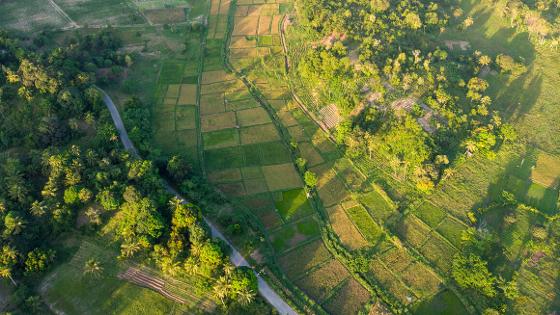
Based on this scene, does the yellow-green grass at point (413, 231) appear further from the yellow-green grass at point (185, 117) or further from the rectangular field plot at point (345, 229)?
the yellow-green grass at point (185, 117)

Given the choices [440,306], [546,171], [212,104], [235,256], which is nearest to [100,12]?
[212,104]

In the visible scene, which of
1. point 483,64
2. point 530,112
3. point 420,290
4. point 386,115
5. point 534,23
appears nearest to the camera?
point 420,290

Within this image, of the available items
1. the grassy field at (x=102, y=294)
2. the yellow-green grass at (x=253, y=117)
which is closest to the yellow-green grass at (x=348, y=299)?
the grassy field at (x=102, y=294)

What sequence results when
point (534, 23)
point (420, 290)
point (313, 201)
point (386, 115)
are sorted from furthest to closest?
1. point (534, 23)
2. point (386, 115)
3. point (313, 201)
4. point (420, 290)

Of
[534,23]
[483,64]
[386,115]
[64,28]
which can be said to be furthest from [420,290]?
[64,28]

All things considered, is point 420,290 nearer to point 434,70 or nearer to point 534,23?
point 434,70

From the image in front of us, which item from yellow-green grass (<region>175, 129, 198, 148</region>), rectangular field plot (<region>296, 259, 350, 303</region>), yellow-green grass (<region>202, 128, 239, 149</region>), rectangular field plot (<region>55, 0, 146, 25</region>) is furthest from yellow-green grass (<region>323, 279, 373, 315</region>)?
rectangular field plot (<region>55, 0, 146, 25</region>)

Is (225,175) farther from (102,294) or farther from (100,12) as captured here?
(100,12)
